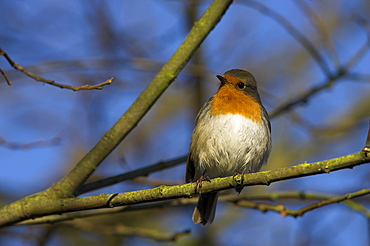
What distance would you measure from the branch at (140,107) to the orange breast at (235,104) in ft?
3.10

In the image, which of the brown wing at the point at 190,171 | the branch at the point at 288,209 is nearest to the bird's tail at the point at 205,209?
the brown wing at the point at 190,171

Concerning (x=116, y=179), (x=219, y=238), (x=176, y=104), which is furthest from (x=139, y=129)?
(x=116, y=179)

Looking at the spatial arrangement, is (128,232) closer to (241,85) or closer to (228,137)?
(228,137)

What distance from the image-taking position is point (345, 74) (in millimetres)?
5367

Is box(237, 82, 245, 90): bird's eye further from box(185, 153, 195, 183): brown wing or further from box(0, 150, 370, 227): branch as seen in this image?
box(0, 150, 370, 227): branch

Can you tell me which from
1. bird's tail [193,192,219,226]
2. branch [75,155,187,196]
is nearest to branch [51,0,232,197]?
branch [75,155,187,196]

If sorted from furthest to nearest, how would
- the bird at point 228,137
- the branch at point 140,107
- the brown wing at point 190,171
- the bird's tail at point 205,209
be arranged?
the bird's tail at point 205,209 < the brown wing at point 190,171 < the bird at point 228,137 < the branch at point 140,107

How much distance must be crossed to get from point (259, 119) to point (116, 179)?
1.73 m

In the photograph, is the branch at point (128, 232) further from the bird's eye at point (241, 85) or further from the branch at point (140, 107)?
the bird's eye at point (241, 85)

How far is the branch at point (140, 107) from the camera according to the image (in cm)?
389

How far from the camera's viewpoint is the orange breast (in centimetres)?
498

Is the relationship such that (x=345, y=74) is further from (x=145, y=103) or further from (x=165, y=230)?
(x=165, y=230)

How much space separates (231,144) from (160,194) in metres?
1.77

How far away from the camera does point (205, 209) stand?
5.34 metres
